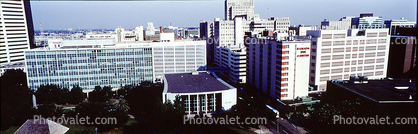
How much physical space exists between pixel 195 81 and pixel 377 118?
123 feet

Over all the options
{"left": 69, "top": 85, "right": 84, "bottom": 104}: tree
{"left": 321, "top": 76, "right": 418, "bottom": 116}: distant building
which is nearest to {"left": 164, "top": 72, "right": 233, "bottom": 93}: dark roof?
{"left": 69, "top": 85, "right": 84, "bottom": 104}: tree

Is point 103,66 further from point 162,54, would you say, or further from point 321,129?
point 321,129

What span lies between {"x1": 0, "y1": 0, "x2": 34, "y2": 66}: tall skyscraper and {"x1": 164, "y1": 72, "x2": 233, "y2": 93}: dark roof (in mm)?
78336

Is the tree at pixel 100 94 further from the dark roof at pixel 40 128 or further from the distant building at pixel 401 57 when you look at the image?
the distant building at pixel 401 57

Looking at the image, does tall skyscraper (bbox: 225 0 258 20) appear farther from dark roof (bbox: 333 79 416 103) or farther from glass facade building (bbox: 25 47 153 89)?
dark roof (bbox: 333 79 416 103)

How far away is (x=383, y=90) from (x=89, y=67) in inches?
2837

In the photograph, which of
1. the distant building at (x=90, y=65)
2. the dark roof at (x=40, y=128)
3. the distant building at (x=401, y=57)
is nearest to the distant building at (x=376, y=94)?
the distant building at (x=401, y=57)

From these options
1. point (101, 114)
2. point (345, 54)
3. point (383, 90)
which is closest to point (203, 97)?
point (101, 114)

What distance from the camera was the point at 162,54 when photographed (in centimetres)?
8719

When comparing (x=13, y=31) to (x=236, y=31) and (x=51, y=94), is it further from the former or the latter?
(x=236, y=31)

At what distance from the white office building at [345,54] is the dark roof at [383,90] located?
13781 mm

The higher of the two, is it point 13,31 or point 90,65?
point 13,31

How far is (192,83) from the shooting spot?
2378 inches

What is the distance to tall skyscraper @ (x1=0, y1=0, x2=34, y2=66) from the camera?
101m
